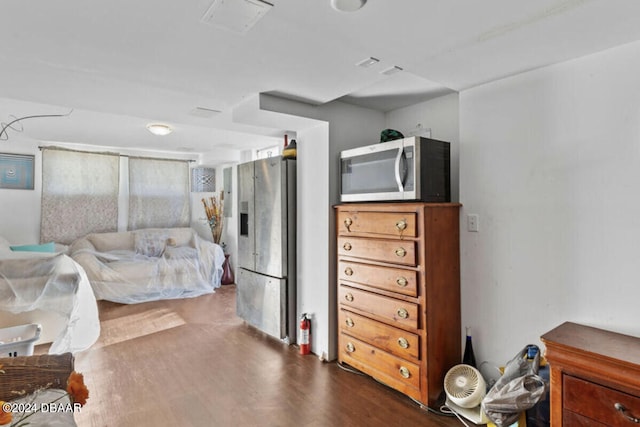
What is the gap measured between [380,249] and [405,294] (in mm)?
353

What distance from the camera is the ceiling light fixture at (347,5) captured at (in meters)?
1.38

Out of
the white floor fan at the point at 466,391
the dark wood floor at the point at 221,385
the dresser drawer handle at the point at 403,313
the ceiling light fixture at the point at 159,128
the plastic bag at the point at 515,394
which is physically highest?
the ceiling light fixture at the point at 159,128

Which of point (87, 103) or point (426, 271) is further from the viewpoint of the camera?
point (87, 103)

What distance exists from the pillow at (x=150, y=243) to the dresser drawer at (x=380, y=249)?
160 inches

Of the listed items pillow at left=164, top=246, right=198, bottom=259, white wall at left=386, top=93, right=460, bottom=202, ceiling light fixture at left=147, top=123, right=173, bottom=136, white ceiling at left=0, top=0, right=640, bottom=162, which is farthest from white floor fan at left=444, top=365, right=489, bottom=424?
pillow at left=164, top=246, right=198, bottom=259

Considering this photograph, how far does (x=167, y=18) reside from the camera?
1.52 meters

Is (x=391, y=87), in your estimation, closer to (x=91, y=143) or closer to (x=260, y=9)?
(x=260, y=9)

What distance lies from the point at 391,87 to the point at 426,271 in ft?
4.66

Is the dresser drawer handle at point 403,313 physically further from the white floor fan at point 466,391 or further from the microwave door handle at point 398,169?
the microwave door handle at point 398,169

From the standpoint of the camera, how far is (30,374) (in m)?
1.34

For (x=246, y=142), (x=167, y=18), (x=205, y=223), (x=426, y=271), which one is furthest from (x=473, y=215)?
(x=205, y=223)

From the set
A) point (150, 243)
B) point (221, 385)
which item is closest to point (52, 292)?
point (221, 385)

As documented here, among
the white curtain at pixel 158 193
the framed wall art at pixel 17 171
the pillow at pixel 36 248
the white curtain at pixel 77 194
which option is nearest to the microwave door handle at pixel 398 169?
the pillow at pixel 36 248

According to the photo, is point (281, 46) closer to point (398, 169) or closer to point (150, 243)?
point (398, 169)
